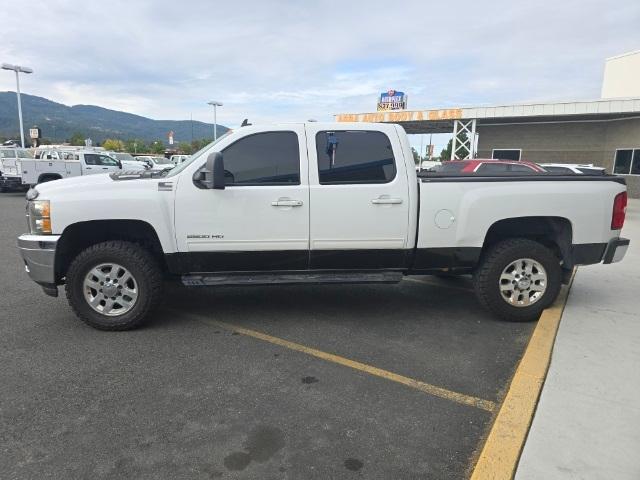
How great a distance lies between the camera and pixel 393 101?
37094 millimetres

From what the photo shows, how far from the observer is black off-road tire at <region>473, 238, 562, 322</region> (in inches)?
194

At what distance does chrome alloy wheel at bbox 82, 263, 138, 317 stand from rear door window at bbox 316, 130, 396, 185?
6.89 feet

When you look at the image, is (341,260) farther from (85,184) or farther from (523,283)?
(85,184)

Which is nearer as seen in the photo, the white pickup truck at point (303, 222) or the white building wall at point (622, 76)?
the white pickup truck at point (303, 222)

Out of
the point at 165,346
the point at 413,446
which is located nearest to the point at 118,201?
the point at 165,346

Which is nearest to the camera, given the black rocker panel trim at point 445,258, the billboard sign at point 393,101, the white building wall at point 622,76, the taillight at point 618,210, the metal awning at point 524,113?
the black rocker panel trim at point 445,258

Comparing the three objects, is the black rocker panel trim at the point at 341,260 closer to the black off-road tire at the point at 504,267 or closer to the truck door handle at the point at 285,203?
the black off-road tire at the point at 504,267

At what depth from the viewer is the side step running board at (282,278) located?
15.3ft

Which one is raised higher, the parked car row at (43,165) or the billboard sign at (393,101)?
the billboard sign at (393,101)

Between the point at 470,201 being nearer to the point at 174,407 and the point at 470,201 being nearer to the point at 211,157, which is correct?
the point at 211,157

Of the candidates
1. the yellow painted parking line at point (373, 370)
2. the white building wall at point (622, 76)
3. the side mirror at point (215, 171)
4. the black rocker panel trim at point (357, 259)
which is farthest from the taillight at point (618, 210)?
the white building wall at point (622, 76)

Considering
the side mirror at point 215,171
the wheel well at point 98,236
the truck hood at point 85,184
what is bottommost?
the wheel well at point 98,236

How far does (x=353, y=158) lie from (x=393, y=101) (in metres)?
34.2

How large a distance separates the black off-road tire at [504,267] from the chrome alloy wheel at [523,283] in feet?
Answer: 0.13
